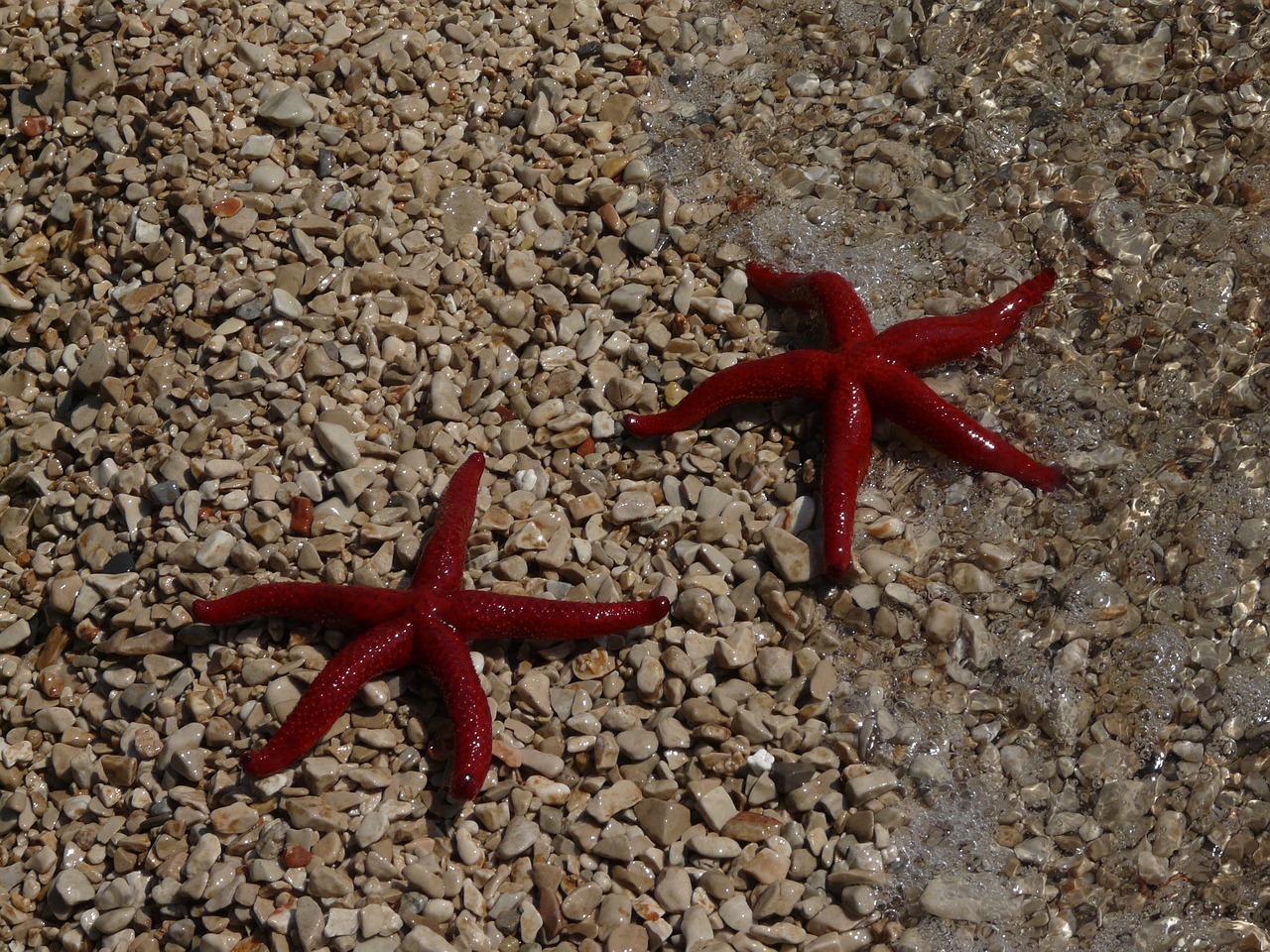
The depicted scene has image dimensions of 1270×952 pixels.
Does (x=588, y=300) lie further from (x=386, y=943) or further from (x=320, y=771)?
(x=386, y=943)

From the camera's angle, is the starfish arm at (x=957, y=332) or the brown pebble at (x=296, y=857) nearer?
the brown pebble at (x=296, y=857)

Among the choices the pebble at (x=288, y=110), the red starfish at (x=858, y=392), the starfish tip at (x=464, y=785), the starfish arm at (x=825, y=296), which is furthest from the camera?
the pebble at (x=288, y=110)

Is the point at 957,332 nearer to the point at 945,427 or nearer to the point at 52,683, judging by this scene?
the point at 945,427

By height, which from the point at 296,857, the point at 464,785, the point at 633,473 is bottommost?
the point at 296,857

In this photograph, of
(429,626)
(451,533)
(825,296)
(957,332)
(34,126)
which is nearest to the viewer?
(429,626)

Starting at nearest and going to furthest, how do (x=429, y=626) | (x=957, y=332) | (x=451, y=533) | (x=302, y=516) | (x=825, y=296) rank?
(x=429, y=626), (x=451, y=533), (x=302, y=516), (x=957, y=332), (x=825, y=296)

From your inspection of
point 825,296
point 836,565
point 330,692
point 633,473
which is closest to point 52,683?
point 330,692

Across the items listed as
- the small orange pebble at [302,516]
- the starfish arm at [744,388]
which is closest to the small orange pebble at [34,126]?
the small orange pebble at [302,516]

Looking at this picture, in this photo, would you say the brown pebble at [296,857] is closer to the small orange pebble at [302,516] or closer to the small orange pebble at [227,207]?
the small orange pebble at [302,516]
